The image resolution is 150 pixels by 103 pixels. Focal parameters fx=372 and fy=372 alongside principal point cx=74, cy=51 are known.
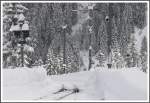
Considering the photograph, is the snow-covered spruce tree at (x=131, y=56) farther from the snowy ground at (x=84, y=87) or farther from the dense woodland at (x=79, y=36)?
the snowy ground at (x=84, y=87)

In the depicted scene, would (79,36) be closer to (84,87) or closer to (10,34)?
(10,34)

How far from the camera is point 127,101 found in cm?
1355

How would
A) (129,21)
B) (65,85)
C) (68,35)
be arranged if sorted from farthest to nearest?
(68,35)
(129,21)
(65,85)

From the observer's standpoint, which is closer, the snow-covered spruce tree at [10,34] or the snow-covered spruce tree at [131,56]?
the snow-covered spruce tree at [10,34]

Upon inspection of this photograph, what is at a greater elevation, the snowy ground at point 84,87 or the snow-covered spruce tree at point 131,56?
the snowy ground at point 84,87

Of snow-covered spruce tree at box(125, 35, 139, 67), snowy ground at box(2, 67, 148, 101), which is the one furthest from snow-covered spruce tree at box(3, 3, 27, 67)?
snow-covered spruce tree at box(125, 35, 139, 67)

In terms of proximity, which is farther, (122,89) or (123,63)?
(123,63)

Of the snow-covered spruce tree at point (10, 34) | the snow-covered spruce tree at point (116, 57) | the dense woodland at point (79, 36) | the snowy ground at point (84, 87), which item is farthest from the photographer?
the dense woodland at point (79, 36)

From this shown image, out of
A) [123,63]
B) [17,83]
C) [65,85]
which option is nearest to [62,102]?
[17,83]

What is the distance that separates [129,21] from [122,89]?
87.1 metres

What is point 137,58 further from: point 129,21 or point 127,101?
point 127,101

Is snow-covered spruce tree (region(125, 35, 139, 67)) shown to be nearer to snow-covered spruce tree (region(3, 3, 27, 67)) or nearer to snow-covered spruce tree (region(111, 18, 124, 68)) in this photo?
snow-covered spruce tree (region(111, 18, 124, 68))

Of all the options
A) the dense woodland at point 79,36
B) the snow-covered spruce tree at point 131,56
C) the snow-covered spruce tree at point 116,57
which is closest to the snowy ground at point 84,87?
the dense woodland at point 79,36

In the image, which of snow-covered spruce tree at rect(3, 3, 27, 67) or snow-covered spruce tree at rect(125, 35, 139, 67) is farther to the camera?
snow-covered spruce tree at rect(125, 35, 139, 67)
